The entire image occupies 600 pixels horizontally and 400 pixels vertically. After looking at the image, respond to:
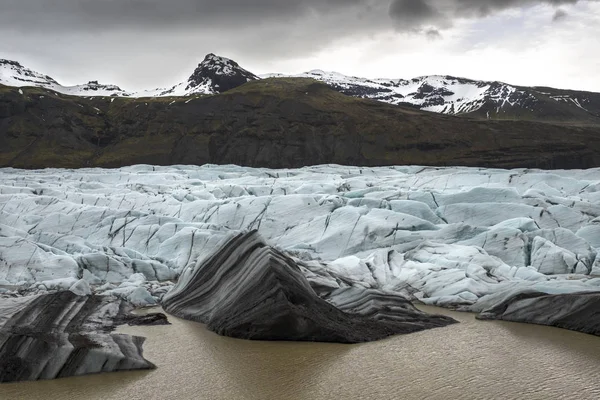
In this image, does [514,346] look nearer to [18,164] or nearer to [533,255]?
[533,255]

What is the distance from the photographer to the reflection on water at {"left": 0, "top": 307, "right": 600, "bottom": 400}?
7.57m

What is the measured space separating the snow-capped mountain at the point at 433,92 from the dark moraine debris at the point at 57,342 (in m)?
111

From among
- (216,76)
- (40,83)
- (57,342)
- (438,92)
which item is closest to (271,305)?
(57,342)

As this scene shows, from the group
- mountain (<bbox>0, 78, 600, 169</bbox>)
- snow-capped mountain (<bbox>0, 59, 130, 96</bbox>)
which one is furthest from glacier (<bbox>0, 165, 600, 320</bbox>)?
snow-capped mountain (<bbox>0, 59, 130, 96</bbox>)

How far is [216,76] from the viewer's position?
12512 centimetres

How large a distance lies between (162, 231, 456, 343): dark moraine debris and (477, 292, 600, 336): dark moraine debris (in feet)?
4.17

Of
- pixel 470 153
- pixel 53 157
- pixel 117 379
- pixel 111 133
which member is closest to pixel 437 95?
pixel 470 153

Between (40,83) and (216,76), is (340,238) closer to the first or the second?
(216,76)

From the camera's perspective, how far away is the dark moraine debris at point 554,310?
11180mm

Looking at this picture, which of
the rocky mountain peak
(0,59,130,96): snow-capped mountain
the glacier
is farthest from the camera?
(0,59,130,96): snow-capped mountain

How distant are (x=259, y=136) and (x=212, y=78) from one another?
172 feet

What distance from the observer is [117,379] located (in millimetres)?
8102

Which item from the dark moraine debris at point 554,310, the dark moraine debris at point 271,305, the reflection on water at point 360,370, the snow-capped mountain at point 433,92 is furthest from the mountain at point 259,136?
the reflection on water at point 360,370

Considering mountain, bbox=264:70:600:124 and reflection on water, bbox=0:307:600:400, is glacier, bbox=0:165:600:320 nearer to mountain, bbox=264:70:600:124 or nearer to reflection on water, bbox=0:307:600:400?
reflection on water, bbox=0:307:600:400
